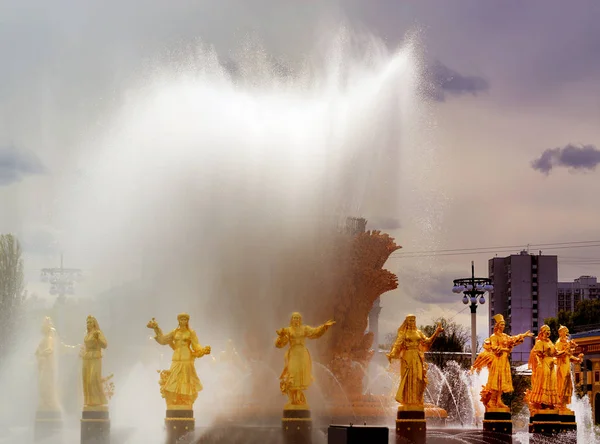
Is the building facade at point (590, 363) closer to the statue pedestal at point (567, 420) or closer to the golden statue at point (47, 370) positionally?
the statue pedestal at point (567, 420)

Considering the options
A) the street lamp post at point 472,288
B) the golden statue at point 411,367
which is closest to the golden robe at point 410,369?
the golden statue at point 411,367

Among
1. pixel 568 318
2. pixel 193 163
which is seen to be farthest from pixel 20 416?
pixel 568 318

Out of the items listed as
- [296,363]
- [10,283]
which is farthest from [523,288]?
[296,363]

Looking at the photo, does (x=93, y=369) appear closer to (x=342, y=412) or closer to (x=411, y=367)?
(x=342, y=412)

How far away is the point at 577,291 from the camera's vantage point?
17012cm

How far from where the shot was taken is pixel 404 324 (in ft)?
94.0

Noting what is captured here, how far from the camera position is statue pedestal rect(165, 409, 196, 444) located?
27.5 metres

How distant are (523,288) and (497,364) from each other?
120 m

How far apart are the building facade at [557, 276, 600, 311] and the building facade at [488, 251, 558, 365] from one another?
384 inches

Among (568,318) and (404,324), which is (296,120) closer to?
(404,324)

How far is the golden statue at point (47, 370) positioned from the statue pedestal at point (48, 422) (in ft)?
0.40

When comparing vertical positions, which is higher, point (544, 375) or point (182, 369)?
point (182, 369)

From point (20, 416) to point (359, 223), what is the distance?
18.1m

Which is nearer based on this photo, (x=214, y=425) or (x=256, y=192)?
(x=214, y=425)
